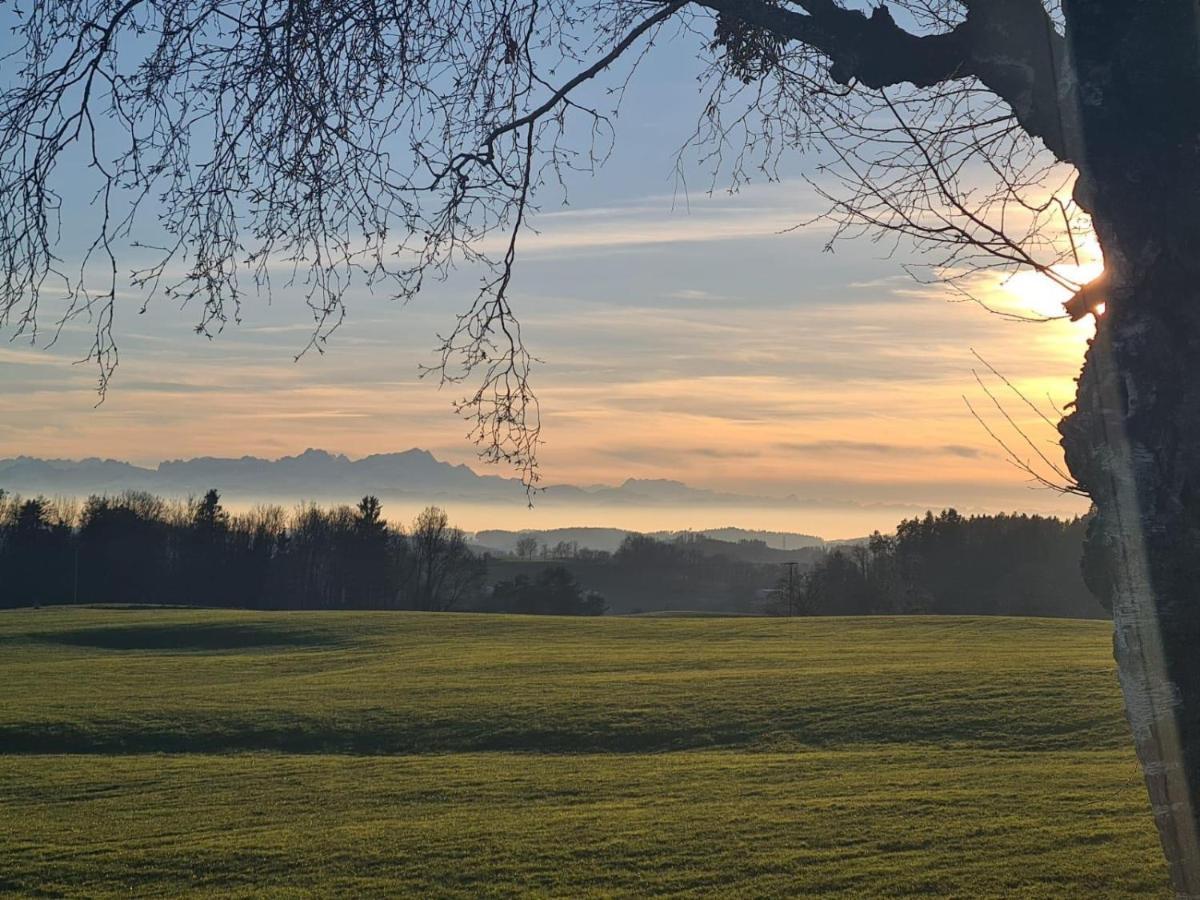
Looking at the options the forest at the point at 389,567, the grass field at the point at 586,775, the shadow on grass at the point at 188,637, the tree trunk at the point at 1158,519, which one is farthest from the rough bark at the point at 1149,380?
the forest at the point at 389,567

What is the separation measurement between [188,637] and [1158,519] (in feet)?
188

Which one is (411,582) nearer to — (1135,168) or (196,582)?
(196,582)

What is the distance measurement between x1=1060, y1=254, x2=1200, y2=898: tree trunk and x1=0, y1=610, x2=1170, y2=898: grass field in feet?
26.8

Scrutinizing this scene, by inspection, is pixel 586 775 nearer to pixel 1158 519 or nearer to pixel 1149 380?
pixel 1158 519

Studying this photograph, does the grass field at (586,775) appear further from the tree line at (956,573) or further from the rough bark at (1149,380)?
the tree line at (956,573)

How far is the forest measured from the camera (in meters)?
91.1

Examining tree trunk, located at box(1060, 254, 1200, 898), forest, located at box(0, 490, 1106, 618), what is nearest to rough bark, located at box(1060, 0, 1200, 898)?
tree trunk, located at box(1060, 254, 1200, 898)

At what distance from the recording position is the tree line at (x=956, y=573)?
90438 millimetres

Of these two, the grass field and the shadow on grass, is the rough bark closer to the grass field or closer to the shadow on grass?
the grass field

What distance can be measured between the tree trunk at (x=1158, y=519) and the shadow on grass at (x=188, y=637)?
50.1 meters

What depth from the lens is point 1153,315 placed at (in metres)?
3.59

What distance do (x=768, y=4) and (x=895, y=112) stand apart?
0.78 m

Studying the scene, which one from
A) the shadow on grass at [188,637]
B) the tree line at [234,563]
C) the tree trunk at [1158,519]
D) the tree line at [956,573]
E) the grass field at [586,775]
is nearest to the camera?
the tree trunk at [1158,519]

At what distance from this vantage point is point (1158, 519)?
3.52 metres
